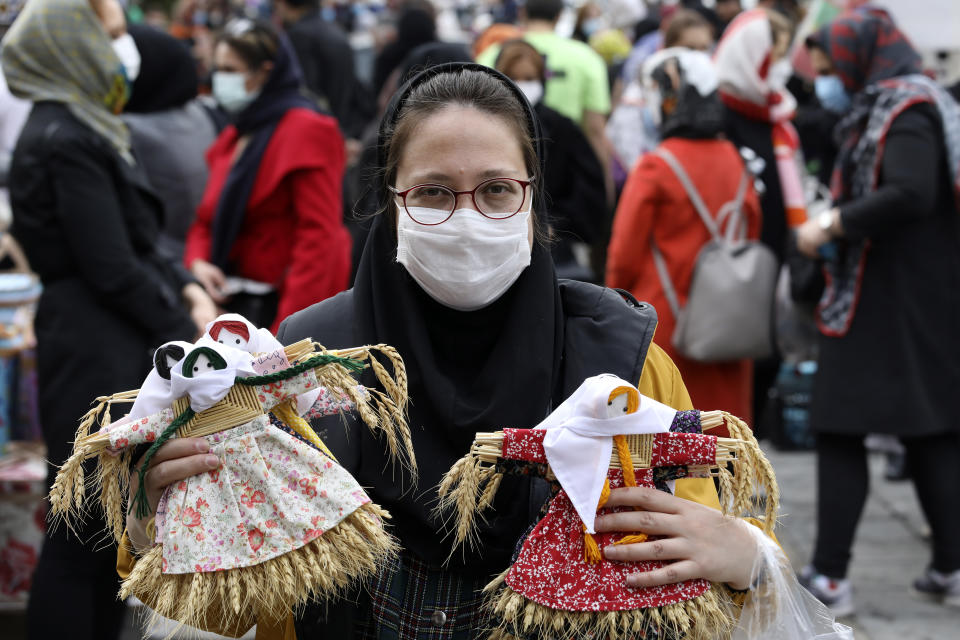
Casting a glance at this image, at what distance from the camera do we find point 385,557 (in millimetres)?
1679

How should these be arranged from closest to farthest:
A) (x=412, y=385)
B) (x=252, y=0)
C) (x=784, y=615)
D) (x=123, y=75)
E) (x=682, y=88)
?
(x=784, y=615), (x=412, y=385), (x=123, y=75), (x=682, y=88), (x=252, y=0)

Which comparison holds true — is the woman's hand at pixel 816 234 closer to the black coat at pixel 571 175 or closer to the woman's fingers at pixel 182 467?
the black coat at pixel 571 175

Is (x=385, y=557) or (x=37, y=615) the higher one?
(x=385, y=557)

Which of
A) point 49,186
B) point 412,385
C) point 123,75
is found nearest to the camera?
point 412,385

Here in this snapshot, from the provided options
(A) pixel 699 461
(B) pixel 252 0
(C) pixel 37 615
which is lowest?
(B) pixel 252 0

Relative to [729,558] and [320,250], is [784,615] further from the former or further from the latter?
[320,250]

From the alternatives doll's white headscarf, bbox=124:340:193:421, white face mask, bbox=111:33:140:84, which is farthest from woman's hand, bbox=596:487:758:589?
white face mask, bbox=111:33:140:84

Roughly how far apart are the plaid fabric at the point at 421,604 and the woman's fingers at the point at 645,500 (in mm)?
353

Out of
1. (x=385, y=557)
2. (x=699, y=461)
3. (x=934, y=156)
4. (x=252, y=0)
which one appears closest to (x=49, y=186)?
(x=385, y=557)

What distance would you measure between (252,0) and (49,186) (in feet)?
48.6

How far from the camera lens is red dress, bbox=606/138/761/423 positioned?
14.5 feet

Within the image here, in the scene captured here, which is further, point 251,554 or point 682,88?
point 682,88

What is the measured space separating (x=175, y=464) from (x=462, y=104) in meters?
0.81

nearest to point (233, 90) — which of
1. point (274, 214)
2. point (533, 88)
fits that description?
point (274, 214)
